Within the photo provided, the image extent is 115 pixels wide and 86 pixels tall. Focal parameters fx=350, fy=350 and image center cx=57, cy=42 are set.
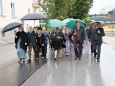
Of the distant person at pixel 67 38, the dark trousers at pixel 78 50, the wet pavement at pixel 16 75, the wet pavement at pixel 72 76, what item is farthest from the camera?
the distant person at pixel 67 38

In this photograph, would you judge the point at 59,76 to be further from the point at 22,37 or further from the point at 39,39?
the point at 39,39

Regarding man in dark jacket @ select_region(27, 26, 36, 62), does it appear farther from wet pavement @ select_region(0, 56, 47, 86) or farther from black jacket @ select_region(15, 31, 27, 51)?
wet pavement @ select_region(0, 56, 47, 86)

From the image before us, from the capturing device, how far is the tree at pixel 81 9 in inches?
2175

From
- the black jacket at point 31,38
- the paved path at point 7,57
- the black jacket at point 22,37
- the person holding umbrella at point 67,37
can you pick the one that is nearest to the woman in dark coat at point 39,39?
the black jacket at point 31,38

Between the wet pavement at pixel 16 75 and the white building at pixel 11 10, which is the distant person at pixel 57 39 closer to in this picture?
the wet pavement at pixel 16 75

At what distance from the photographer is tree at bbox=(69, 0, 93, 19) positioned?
181 feet

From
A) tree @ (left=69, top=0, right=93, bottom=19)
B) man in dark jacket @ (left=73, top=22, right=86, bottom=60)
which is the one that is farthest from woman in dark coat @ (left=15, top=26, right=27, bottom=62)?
tree @ (left=69, top=0, right=93, bottom=19)

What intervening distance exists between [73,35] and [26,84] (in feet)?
24.7

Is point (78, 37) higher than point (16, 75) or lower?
higher

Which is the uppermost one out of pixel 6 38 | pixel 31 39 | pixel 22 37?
pixel 22 37

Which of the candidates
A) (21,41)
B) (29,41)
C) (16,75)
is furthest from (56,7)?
(16,75)

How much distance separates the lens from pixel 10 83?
10.3 metres

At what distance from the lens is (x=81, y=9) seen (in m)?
55.8

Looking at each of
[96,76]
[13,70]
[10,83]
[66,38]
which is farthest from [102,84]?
[66,38]
